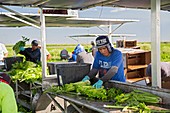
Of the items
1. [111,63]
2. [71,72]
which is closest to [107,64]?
[111,63]

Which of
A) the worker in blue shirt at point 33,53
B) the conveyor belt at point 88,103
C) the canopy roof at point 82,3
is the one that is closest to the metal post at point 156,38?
the conveyor belt at point 88,103

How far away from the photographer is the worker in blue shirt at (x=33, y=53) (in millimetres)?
6807

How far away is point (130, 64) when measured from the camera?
24.9 feet

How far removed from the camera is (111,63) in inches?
158

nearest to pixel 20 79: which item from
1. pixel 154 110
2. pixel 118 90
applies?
pixel 118 90

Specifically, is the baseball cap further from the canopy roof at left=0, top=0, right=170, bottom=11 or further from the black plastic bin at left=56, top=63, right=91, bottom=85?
the canopy roof at left=0, top=0, right=170, bottom=11

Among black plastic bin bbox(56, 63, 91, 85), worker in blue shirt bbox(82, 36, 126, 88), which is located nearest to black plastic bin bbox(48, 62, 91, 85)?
black plastic bin bbox(56, 63, 91, 85)

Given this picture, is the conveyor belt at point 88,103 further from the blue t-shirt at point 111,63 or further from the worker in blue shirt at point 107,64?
the blue t-shirt at point 111,63

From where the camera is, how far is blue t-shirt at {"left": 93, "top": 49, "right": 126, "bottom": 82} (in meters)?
3.95

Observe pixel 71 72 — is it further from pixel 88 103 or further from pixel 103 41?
pixel 88 103

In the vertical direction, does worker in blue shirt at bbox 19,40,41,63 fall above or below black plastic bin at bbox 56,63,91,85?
above

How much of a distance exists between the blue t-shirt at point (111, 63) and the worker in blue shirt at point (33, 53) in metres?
2.85

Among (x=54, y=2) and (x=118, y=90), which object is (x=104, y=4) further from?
(x=118, y=90)

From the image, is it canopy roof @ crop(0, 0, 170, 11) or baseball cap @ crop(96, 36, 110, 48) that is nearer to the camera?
baseball cap @ crop(96, 36, 110, 48)
